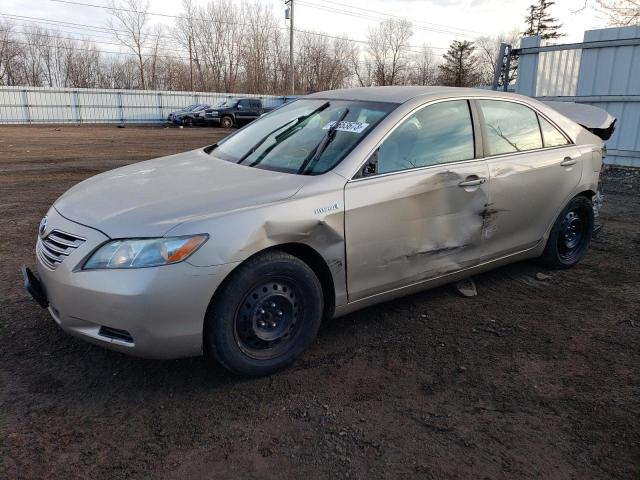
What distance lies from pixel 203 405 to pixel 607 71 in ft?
37.1

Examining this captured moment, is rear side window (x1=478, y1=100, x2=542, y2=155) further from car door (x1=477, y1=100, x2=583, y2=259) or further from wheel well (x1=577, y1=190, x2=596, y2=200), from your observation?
wheel well (x1=577, y1=190, x2=596, y2=200)

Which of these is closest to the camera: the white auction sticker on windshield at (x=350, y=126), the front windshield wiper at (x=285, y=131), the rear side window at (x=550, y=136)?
the white auction sticker on windshield at (x=350, y=126)

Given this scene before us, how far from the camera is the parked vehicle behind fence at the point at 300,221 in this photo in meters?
2.53

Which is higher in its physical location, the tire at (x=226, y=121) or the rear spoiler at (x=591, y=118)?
the rear spoiler at (x=591, y=118)

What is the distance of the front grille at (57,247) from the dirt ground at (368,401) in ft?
2.26

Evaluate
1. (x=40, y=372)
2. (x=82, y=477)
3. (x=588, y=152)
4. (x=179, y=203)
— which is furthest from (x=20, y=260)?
(x=588, y=152)

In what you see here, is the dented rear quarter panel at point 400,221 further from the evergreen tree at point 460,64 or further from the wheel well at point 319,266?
the evergreen tree at point 460,64

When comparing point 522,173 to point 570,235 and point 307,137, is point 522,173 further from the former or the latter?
point 307,137

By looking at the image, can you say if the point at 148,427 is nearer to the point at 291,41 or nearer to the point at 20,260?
the point at 20,260

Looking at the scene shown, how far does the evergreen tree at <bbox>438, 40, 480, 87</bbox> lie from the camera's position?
5538cm

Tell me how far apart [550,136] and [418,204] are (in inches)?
71.1

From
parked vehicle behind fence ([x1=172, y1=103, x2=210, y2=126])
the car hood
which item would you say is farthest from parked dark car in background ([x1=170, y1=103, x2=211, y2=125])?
the car hood

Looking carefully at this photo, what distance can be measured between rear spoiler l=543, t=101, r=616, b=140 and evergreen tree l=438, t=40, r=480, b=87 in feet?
174

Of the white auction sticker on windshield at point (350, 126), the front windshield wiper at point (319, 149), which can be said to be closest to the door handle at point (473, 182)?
the white auction sticker on windshield at point (350, 126)
